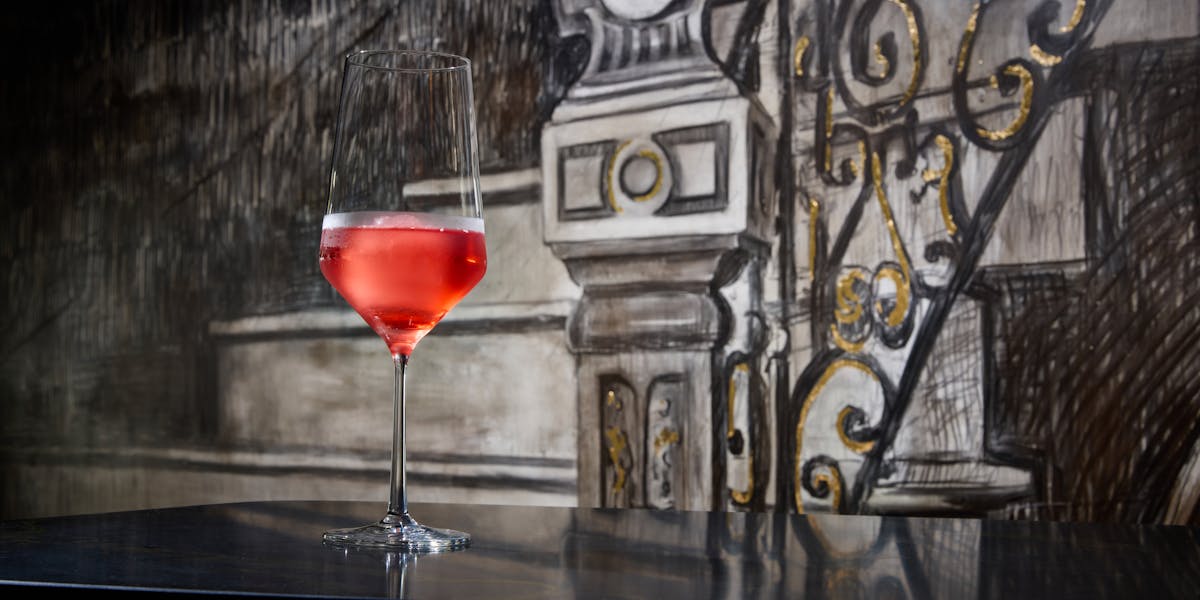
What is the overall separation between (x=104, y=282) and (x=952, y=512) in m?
1.51

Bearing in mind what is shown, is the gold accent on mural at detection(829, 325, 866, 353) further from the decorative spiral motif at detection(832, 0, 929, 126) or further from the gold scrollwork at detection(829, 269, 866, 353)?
the decorative spiral motif at detection(832, 0, 929, 126)

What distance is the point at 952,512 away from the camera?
1.23m

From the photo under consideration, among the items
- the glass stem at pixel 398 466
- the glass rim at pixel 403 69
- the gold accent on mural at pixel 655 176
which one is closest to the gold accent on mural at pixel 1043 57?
the gold accent on mural at pixel 655 176

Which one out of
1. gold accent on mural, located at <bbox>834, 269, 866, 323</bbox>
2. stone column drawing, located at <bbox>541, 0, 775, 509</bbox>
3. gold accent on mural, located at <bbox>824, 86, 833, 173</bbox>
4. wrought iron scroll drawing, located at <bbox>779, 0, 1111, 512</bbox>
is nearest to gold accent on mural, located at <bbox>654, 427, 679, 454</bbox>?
stone column drawing, located at <bbox>541, 0, 775, 509</bbox>

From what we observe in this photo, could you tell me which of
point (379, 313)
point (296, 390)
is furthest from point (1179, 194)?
point (296, 390)

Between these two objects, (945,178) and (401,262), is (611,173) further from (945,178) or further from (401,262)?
(401,262)

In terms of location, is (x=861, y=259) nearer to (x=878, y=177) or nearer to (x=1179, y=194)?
(x=878, y=177)

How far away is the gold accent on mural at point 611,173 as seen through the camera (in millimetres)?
1473

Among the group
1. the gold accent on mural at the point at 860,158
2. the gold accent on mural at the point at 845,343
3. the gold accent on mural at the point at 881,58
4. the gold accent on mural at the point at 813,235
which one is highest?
the gold accent on mural at the point at 881,58

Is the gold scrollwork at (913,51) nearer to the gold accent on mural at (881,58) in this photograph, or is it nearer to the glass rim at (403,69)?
the gold accent on mural at (881,58)

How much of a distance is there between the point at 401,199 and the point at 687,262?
0.84 meters

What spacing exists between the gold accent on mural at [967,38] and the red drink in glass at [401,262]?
2.61 feet

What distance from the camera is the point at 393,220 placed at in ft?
2.02

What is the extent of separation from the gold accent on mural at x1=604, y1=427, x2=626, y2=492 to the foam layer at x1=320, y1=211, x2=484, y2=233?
863mm
